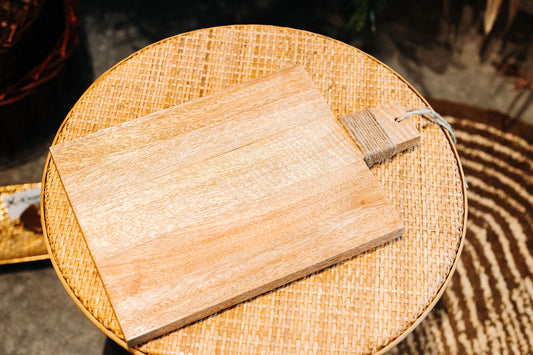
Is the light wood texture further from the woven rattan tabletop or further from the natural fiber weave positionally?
the natural fiber weave

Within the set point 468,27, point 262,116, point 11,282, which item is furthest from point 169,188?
point 468,27

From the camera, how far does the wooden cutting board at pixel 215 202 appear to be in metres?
0.70

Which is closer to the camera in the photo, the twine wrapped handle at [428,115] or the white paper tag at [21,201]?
the twine wrapped handle at [428,115]

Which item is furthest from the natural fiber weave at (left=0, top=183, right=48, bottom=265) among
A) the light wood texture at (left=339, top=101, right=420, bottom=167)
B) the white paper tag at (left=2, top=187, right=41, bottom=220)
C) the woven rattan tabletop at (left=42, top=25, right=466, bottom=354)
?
the light wood texture at (left=339, top=101, right=420, bottom=167)

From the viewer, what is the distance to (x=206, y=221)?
737mm

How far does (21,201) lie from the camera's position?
117 centimetres

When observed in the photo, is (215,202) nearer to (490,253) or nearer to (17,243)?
(17,243)

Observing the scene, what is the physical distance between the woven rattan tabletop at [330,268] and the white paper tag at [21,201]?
39 cm

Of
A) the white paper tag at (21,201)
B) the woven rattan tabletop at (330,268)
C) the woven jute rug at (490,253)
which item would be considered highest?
the woven rattan tabletop at (330,268)

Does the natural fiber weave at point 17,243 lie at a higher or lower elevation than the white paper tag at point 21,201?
lower

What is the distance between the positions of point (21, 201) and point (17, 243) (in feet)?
0.32

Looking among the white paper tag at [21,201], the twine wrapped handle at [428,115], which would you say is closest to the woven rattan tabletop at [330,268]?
the twine wrapped handle at [428,115]

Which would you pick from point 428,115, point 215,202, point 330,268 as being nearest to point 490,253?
point 428,115

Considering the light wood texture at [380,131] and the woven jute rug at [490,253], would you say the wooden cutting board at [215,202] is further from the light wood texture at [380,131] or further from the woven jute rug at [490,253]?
the woven jute rug at [490,253]
